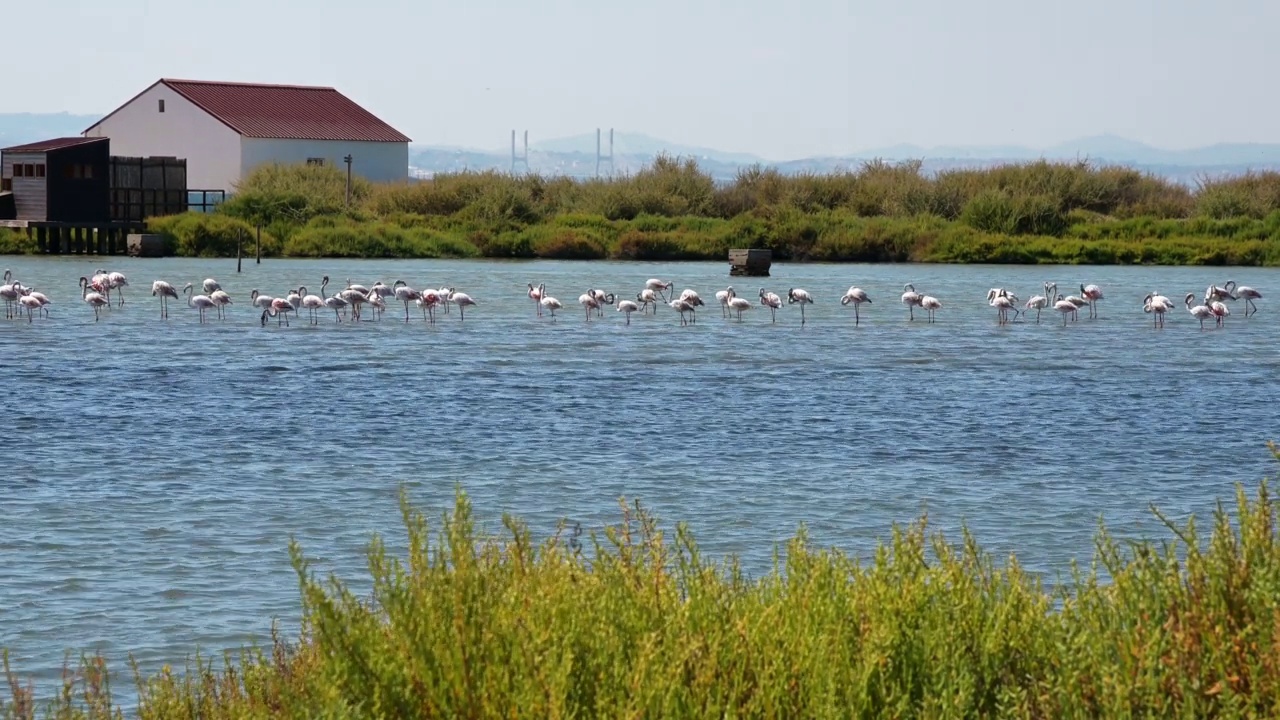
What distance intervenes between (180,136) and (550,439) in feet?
198

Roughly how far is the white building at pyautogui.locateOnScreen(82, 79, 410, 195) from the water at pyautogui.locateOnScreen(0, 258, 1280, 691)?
40.9m

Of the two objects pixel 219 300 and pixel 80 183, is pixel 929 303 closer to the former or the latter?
pixel 219 300

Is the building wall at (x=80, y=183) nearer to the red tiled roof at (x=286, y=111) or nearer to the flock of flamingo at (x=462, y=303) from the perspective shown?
the red tiled roof at (x=286, y=111)

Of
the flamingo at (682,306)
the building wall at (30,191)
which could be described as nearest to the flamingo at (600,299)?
the flamingo at (682,306)

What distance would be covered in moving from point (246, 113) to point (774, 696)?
71.5 meters

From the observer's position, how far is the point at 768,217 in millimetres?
60812

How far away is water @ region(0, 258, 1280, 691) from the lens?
994 centimetres

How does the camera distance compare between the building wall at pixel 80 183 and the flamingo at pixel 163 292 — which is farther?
the building wall at pixel 80 183

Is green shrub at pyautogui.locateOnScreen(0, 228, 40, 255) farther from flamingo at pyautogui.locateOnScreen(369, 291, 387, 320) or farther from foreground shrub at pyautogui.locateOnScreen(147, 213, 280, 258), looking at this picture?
flamingo at pyautogui.locateOnScreen(369, 291, 387, 320)

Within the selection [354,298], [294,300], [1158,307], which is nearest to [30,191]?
[354,298]

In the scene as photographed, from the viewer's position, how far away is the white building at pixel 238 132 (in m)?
71.1

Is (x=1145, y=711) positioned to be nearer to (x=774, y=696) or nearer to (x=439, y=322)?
(x=774, y=696)

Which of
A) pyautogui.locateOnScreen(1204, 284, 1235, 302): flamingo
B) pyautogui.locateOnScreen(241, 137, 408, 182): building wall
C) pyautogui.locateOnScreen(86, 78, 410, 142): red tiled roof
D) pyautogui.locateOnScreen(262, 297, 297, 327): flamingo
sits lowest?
pyautogui.locateOnScreen(262, 297, 297, 327): flamingo

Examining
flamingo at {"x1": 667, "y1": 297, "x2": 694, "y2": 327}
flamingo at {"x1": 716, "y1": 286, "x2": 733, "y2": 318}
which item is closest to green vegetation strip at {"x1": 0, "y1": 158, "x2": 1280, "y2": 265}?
flamingo at {"x1": 716, "y1": 286, "x2": 733, "y2": 318}
